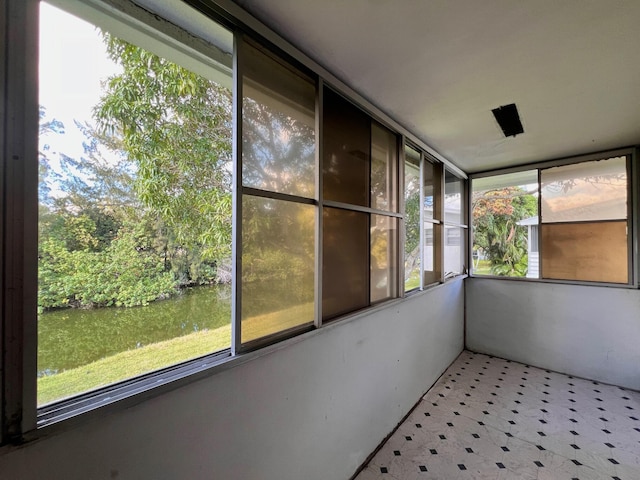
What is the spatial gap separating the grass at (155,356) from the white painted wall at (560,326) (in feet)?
11.2

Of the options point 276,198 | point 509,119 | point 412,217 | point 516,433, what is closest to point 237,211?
point 276,198

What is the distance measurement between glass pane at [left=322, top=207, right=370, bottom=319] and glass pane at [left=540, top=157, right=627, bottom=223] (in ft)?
9.59

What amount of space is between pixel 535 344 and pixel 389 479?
9.41 ft

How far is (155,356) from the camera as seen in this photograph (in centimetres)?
111

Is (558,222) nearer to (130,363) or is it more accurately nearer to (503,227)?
(503,227)

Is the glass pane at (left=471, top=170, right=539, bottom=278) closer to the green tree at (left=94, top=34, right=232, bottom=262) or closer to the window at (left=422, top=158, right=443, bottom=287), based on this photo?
the window at (left=422, top=158, right=443, bottom=287)

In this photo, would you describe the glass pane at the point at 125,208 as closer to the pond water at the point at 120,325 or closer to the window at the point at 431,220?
the pond water at the point at 120,325

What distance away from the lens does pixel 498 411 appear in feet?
8.60

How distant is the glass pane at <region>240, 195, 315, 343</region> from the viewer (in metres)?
1.30

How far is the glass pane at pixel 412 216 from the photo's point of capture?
272 centimetres

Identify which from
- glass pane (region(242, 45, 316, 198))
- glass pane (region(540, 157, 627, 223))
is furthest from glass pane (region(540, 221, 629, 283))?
glass pane (region(242, 45, 316, 198))

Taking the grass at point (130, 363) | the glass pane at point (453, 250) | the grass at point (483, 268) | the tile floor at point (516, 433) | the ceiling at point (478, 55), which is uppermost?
the ceiling at point (478, 55)

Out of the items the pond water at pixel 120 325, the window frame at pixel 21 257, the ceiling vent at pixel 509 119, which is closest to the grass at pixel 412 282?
the ceiling vent at pixel 509 119

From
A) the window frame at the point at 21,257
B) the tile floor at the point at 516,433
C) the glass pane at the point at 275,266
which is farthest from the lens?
the tile floor at the point at 516,433
